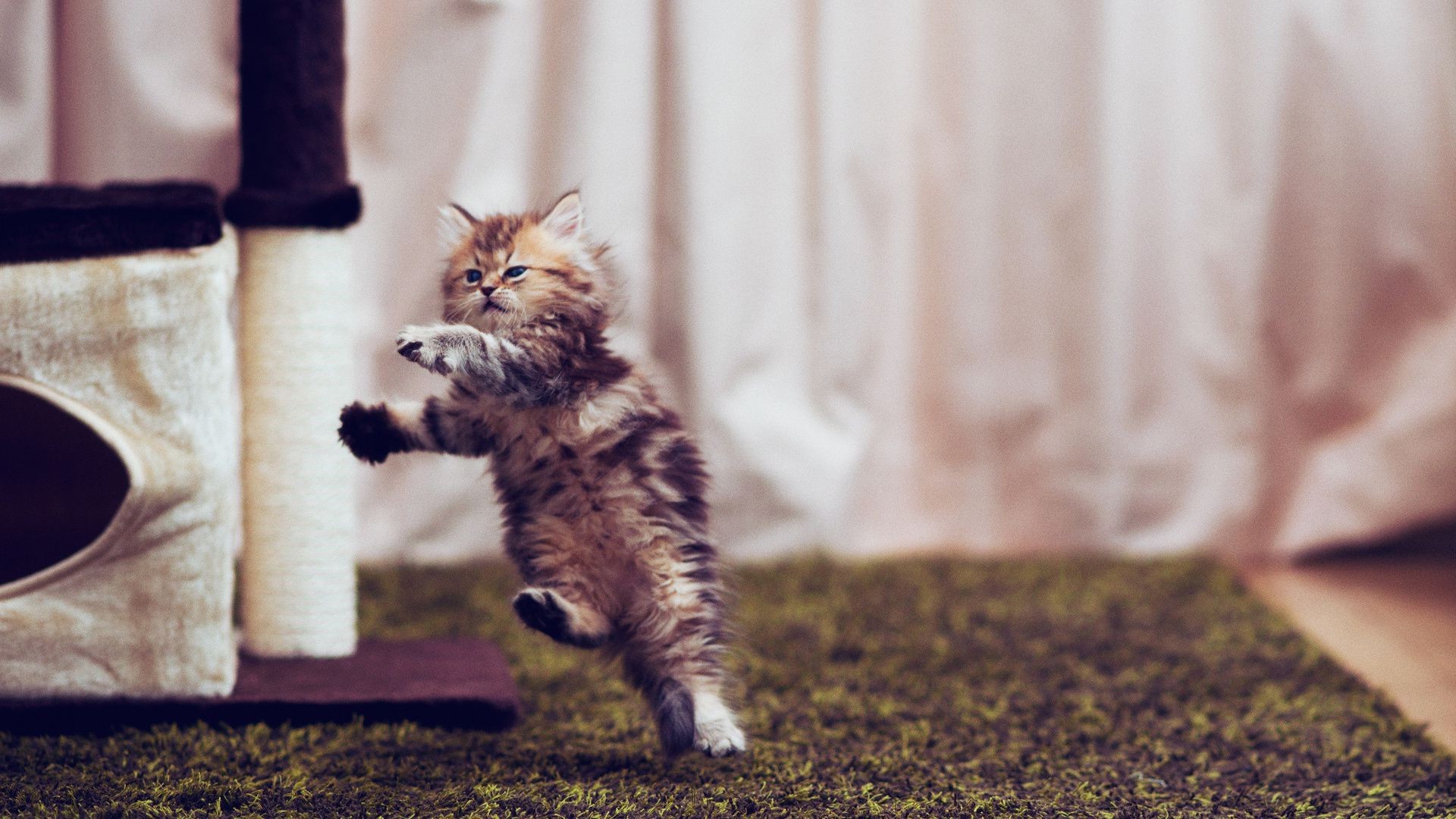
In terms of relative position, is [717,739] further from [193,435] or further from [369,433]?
[193,435]

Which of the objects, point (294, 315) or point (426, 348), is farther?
point (294, 315)

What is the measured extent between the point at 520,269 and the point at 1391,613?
1502 mm

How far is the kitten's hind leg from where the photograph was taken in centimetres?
85

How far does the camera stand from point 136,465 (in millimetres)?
1182

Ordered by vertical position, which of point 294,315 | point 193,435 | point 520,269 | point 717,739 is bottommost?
point 717,739

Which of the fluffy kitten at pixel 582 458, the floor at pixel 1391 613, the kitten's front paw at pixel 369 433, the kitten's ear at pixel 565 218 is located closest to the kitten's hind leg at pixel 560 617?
the fluffy kitten at pixel 582 458

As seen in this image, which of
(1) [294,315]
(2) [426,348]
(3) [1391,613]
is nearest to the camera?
(2) [426,348]

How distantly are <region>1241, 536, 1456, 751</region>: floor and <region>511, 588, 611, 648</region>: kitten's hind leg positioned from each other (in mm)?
956

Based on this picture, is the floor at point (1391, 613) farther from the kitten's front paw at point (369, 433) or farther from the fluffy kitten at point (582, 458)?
the kitten's front paw at point (369, 433)

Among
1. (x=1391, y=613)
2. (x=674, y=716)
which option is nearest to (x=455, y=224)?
(x=674, y=716)

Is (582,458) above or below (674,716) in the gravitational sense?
above

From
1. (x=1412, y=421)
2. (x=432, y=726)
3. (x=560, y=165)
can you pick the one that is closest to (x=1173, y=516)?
(x=1412, y=421)

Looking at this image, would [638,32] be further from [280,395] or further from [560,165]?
[280,395]

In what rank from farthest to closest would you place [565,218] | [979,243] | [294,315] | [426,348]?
[979,243] → [294,315] → [565,218] → [426,348]
